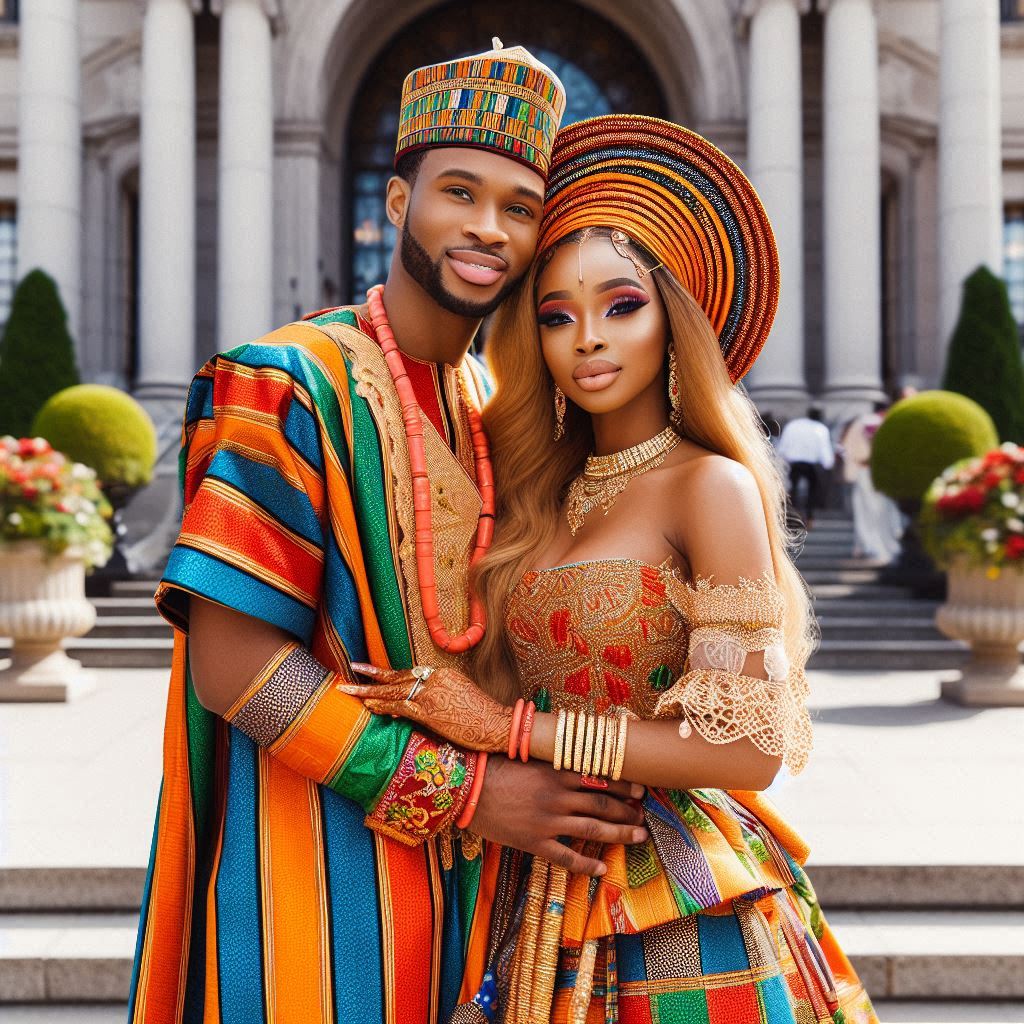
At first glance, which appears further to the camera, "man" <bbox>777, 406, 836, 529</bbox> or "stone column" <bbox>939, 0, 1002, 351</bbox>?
"stone column" <bbox>939, 0, 1002, 351</bbox>

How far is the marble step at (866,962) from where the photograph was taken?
399 centimetres

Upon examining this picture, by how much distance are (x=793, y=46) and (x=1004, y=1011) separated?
52.3 feet

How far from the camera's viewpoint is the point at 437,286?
2102 mm

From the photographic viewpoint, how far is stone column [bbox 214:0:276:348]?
663 inches

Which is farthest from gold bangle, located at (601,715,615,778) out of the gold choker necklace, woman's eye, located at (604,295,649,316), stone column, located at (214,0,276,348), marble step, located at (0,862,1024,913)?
stone column, located at (214,0,276,348)

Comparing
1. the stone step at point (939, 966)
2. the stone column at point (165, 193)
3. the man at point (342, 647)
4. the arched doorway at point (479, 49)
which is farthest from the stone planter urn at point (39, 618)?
the arched doorway at point (479, 49)

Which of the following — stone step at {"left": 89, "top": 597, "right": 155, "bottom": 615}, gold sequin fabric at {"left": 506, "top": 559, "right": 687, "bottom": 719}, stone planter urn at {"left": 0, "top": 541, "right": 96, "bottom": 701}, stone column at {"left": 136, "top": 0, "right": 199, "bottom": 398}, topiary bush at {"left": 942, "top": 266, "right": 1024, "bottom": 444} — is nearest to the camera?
gold sequin fabric at {"left": 506, "top": 559, "right": 687, "bottom": 719}

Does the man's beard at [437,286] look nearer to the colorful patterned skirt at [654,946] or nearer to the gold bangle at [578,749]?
the gold bangle at [578,749]

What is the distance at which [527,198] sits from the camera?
2.09 meters

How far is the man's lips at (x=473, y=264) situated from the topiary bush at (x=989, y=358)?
14.2 m

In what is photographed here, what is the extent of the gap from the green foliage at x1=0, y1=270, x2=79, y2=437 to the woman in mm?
14927

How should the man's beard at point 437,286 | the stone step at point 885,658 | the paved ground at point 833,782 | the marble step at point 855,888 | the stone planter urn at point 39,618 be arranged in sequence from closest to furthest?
1. the man's beard at point 437,286
2. the marble step at point 855,888
3. the paved ground at point 833,782
4. the stone planter urn at point 39,618
5. the stone step at point 885,658

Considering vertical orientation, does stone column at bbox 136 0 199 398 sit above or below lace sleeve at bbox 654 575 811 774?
above

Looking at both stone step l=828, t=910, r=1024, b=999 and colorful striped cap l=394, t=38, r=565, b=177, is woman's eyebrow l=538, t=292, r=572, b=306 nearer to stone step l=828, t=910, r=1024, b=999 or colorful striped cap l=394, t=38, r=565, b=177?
colorful striped cap l=394, t=38, r=565, b=177
